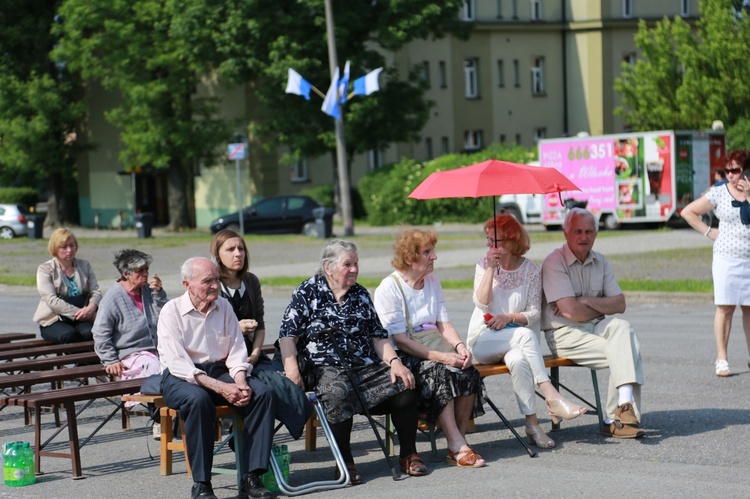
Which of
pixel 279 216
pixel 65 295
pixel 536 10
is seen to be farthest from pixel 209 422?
pixel 536 10

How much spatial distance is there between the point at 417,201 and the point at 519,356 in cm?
3716

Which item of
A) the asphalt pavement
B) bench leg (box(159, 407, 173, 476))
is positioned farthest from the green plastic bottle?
bench leg (box(159, 407, 173, 476))

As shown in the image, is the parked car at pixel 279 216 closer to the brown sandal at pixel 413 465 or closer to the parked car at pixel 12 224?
the parked car at pixel 12 224

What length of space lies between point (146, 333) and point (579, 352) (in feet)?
10.5

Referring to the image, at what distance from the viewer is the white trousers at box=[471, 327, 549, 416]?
831cm

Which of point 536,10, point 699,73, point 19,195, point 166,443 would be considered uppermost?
point 536,10

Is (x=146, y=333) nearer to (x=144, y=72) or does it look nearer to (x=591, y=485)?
(x=591, y=485)

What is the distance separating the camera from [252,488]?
285 inches

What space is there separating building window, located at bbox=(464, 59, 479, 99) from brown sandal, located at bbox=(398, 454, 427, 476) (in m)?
54.0

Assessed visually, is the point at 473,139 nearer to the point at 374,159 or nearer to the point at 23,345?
the point at 374,159

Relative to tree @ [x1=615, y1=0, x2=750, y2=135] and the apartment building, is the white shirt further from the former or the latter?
the apartment building

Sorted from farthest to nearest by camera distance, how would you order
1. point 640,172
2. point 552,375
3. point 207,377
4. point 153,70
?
1. point 153,70
2. point 640,172
3. point 552,375
4. point 207,377

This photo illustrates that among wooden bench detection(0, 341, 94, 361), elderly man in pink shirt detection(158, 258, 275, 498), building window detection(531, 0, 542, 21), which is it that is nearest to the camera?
elderly man in pink shirt detection(158, 258, 275, 498)

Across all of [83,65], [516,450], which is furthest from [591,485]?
[83,65]
